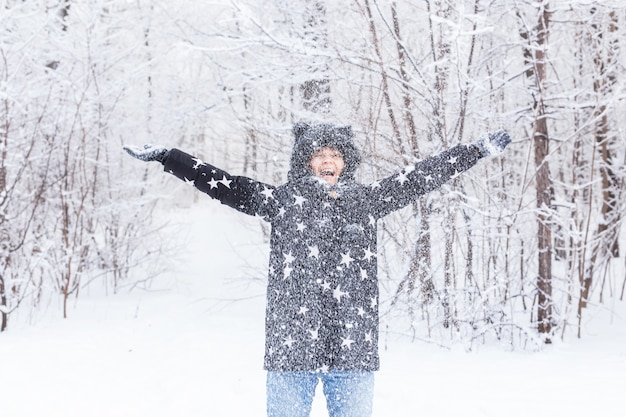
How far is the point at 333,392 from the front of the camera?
2.13 metres

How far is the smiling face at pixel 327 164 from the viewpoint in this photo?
224 cm

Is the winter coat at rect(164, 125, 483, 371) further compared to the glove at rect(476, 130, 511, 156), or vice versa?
the glove at rect(476, 130, 511, 156)

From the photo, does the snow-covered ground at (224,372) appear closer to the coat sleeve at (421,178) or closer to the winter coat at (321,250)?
the winter coat at (321,250)

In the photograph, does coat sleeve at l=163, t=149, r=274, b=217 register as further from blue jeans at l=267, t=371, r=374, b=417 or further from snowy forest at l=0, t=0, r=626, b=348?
snowy forest at l=0, t=0, r=626, b=348

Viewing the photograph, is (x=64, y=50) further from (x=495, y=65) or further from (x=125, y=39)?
(x=495, y=65)

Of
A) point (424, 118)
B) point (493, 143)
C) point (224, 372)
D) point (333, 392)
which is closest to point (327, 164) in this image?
point (493, 143)

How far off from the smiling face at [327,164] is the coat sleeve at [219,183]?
8.0 inches

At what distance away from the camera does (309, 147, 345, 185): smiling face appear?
224 cm

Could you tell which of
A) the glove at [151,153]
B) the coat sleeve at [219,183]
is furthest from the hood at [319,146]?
the glove at [151,153]

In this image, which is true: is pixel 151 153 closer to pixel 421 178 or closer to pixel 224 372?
pixel 421 178

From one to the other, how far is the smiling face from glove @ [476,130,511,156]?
560 mm

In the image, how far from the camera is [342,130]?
7.77 ft

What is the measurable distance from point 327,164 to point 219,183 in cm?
43

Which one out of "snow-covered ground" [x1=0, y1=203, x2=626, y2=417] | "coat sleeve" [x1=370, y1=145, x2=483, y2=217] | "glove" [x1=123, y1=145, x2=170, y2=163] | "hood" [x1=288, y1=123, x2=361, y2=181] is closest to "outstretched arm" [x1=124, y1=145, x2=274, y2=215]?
"glove" [x1=123, y1=145, x2=170, y2=163]
